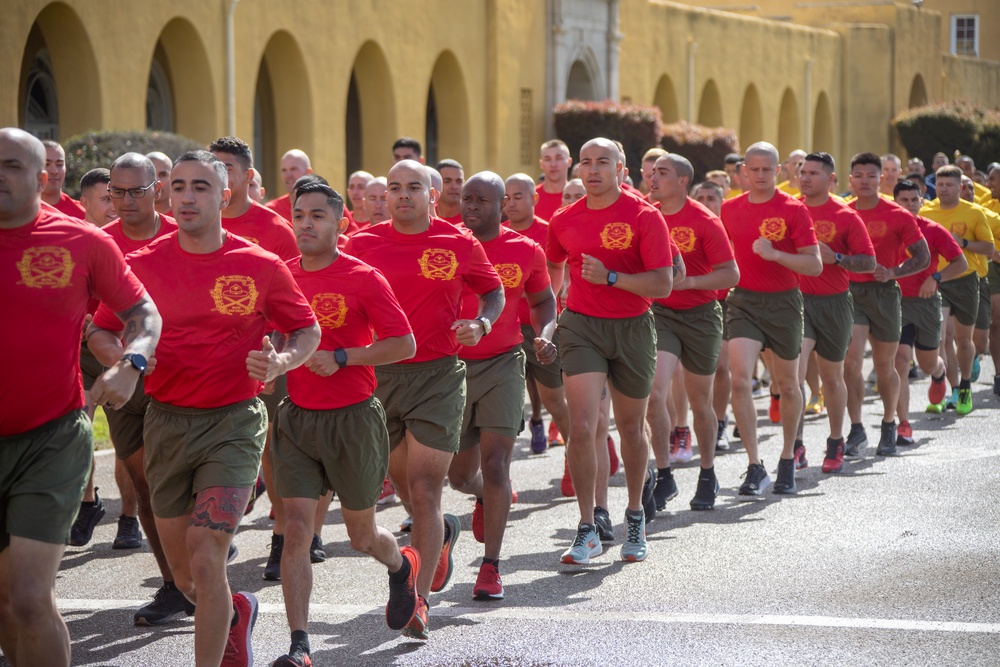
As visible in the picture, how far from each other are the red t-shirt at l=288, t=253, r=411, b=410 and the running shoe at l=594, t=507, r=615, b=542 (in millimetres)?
2750

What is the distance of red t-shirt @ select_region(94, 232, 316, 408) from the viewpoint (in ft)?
19.1

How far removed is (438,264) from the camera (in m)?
7.30

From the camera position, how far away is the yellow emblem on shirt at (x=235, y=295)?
5.83 metres

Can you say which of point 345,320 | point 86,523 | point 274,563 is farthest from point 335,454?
point 86,523

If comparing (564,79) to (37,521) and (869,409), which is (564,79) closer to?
(869,409)

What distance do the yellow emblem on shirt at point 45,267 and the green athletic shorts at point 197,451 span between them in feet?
3.11

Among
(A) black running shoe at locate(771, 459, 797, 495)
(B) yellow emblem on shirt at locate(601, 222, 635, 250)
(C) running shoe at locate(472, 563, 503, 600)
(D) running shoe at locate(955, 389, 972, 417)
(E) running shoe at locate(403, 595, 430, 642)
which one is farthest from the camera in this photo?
(D) running shoe at locate(955, 389, 972, 417)

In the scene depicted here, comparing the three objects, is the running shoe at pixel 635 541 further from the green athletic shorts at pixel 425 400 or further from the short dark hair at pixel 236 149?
the short dark hair at pixel 236 149

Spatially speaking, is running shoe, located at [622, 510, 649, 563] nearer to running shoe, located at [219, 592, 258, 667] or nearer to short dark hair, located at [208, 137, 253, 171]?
running shoe, located at [219, 592, 258, 667]

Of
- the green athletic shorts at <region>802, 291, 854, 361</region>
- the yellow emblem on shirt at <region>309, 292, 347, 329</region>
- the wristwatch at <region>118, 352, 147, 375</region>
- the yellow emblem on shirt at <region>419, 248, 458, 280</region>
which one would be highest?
the yellow emblem on shirt at <region>419, 248, 458, 280</region>

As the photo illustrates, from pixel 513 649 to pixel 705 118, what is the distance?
34.7 metres

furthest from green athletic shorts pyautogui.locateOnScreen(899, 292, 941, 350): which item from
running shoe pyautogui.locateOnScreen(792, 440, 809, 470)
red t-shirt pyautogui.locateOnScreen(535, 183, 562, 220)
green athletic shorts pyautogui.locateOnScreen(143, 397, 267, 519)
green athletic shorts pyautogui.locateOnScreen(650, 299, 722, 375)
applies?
green athletic shorts pyautogui.locateOnScreen(143, 397, 267, 519)

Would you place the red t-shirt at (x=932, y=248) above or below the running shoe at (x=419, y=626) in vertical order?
above

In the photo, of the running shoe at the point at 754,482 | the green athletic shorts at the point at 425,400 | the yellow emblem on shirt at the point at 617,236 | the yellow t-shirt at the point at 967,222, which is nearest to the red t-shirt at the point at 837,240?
the running shoe at the point at 754,482
